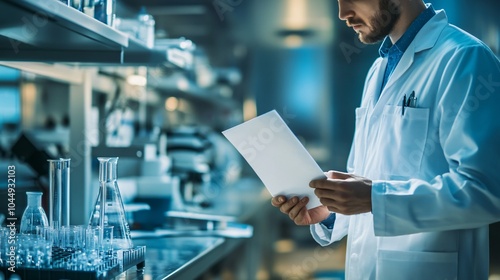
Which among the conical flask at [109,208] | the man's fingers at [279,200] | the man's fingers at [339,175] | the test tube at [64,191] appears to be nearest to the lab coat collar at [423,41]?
the man's fingers at [339,175]

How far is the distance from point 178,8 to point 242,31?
0.94 metres

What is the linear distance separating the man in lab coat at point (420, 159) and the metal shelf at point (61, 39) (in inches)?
27.6

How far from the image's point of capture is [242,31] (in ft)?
14.9

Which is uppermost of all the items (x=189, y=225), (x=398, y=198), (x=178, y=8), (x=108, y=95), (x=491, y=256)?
(x=178, y=8)

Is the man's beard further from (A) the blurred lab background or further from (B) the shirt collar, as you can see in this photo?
(A) the blurred lab background

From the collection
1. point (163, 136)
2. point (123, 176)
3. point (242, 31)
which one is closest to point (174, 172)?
point (163, 136)

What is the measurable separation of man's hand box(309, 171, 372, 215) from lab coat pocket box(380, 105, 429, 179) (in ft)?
0.45

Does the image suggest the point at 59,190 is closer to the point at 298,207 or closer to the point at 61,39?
the point at 61,39

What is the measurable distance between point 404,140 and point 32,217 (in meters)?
0.97

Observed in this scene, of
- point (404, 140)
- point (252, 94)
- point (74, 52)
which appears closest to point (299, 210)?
point (404, 140)

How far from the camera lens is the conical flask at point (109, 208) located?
162cm

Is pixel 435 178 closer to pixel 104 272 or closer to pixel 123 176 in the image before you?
pixel 104 272

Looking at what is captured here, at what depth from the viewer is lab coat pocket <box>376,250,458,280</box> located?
1.43 metres

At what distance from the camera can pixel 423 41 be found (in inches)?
60.6
